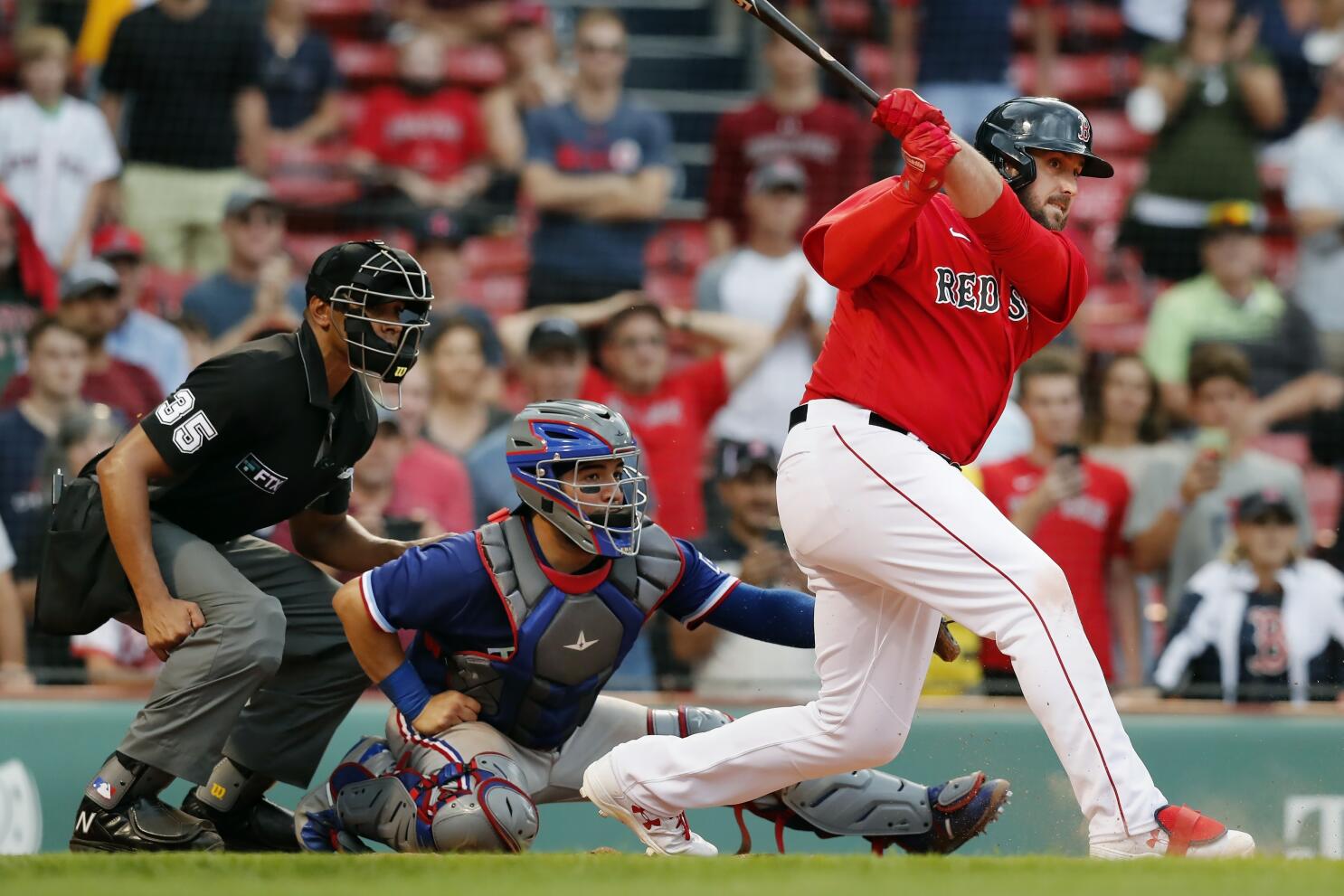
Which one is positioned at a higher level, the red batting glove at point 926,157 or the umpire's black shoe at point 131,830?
the red batting glove at point 926,157

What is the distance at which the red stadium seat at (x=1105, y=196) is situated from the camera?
34.8ft

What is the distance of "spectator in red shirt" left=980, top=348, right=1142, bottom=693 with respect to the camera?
7453 mm

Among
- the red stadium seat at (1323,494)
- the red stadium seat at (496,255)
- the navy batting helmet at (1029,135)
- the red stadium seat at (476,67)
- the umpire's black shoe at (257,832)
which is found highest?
the red stadium seat at (476,67)

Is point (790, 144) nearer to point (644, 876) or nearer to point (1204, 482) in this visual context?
point (1204, 482)

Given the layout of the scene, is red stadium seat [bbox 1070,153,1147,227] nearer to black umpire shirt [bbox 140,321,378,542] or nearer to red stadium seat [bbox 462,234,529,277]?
red stadium seat [bbox 462,234,529,277]

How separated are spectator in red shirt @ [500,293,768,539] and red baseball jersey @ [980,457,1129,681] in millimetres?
1271

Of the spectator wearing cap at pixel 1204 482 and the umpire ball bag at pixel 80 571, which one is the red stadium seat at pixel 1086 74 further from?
the umpire ball bag at pixel 80 571

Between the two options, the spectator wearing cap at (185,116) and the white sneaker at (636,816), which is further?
the spectator wearing cap at (185,116)

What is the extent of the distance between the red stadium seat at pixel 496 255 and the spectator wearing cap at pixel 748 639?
9.66 feet

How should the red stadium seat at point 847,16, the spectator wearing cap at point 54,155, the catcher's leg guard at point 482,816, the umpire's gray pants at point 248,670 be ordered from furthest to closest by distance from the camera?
the red stadium seat at point 847,16 < the spectator wearing cap at point 54,155 < the umpire's gray pants at point 248,670 < the catcher's leg guard at point 482,816

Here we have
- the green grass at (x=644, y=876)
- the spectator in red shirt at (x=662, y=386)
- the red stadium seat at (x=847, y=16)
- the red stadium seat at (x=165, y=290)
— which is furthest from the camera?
the red stadium seat at (x=847, y=16)

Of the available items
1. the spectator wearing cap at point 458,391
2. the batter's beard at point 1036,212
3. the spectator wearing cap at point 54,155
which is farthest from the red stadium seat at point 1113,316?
the spectator wearing cap at point 54,155

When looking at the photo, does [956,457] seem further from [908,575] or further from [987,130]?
[987,130]

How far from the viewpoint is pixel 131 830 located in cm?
472
